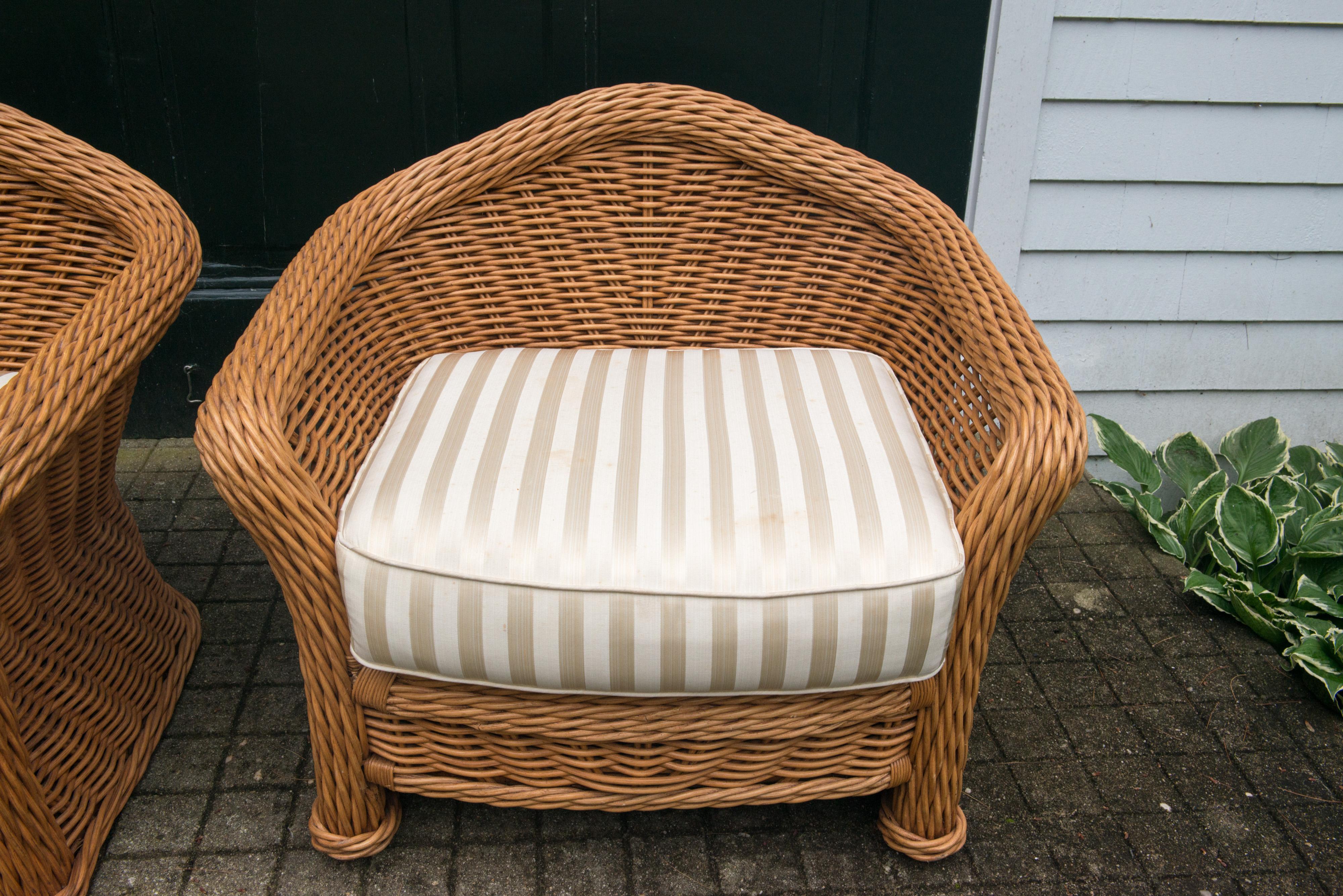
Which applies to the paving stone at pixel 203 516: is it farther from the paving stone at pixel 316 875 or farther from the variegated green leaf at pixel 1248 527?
the variegated green leaf at pixel 1248 527

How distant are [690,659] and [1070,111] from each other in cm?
150

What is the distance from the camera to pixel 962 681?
121 cm

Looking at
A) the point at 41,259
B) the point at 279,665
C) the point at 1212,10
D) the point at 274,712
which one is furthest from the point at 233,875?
the point at 1212,10

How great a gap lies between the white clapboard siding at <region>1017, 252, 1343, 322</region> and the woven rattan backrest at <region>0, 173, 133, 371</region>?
1.73m

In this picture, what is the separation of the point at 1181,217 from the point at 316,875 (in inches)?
80.3

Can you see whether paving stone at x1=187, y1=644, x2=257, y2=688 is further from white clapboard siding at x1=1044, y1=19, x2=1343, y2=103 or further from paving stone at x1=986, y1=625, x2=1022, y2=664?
white clapboard siding at x1=1044, y1=19, x2=1343, y2=103

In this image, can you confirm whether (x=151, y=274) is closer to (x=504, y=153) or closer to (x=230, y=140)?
(x=504, y=153)

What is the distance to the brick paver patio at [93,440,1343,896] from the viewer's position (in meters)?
1.32

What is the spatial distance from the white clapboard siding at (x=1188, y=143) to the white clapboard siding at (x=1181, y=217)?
2 cm

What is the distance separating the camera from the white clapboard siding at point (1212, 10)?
1.90 metres

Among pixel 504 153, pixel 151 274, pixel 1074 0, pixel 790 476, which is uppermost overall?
pixel 1074 0

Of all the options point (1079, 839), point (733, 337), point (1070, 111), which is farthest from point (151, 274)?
point (1070, 111)

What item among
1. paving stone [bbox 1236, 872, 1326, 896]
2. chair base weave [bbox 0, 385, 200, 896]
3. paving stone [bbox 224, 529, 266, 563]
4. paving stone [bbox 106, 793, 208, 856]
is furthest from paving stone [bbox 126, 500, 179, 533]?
paving stone [bbox 1236, 872, 1326, 896]

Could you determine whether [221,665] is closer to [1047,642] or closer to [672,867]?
[672,867]
